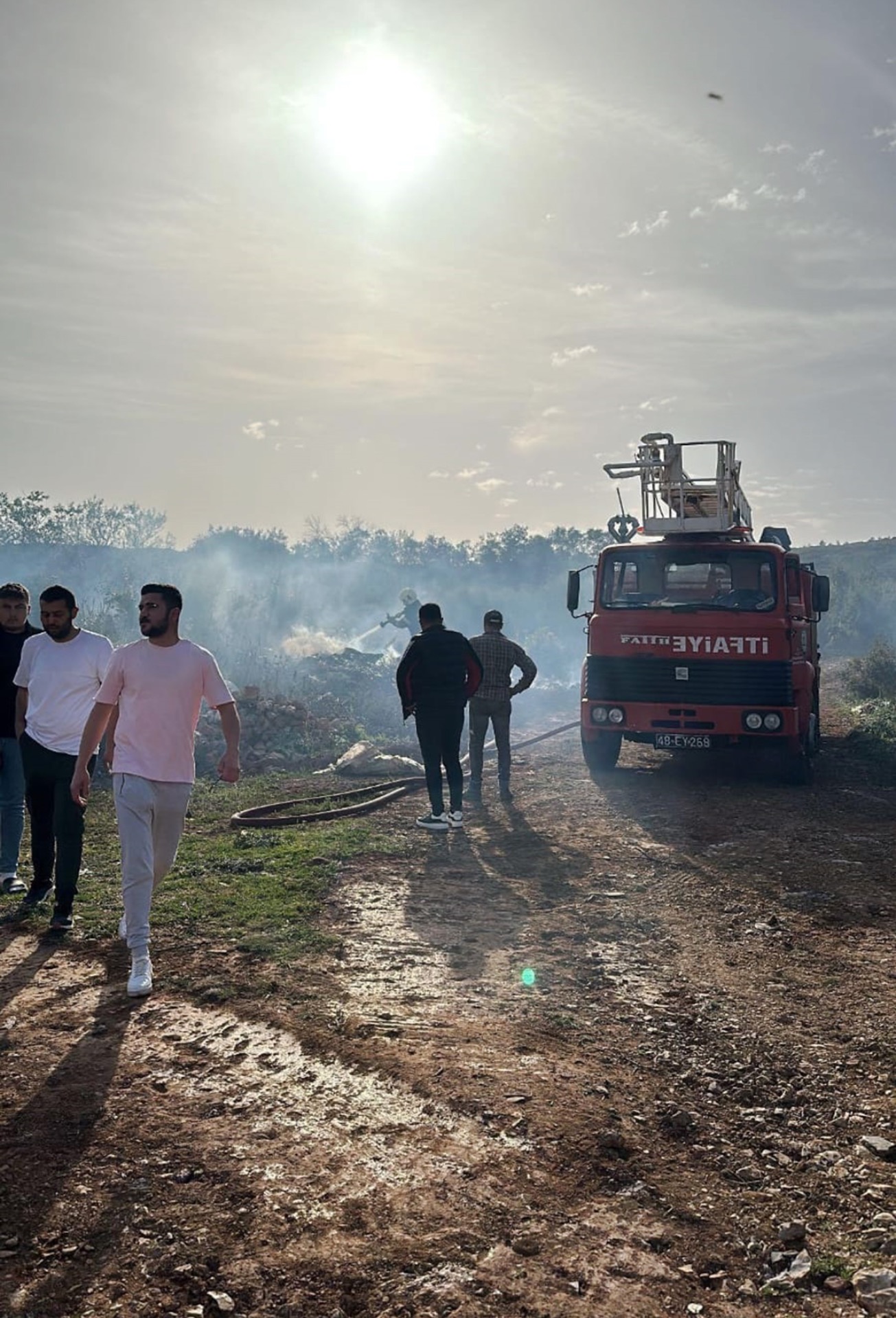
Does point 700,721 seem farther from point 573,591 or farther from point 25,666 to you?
point 25,666

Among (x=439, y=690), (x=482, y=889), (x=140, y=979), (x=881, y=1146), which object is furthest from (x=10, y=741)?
(x=881, y=1146)

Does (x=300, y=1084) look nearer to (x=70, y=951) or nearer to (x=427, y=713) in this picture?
(x=70, y=951)

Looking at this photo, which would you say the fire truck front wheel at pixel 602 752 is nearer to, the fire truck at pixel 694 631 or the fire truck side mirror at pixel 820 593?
the fire truck at pixel 694 631

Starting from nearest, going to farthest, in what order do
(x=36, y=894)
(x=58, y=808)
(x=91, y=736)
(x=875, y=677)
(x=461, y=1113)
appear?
(x=461, y=1113)
(x=91, y=736)
(x=58, y=808)
(x=36, y=894)
(x=875, y=677)

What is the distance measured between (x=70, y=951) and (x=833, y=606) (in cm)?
4378

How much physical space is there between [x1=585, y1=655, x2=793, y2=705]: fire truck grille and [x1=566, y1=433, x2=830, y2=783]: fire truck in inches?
0.4

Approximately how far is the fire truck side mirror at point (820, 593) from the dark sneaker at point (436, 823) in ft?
18.6

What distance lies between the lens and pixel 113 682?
16.0ft

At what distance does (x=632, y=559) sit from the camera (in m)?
11.1

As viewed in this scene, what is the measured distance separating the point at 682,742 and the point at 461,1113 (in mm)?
7439

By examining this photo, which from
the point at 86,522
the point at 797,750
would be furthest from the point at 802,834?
the point at 86,522

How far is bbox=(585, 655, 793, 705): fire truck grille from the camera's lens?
33.3 ft

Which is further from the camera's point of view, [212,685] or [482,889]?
[482,889]

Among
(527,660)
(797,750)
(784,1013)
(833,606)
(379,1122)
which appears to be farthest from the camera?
(833,606)
